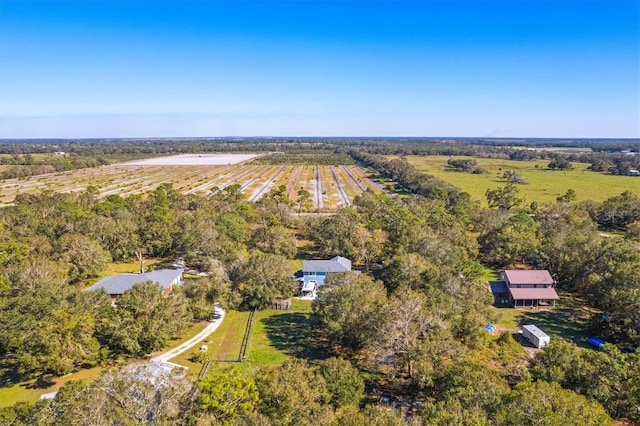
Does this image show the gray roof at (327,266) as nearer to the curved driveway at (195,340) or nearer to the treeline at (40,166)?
the curved driveway at (195,340)

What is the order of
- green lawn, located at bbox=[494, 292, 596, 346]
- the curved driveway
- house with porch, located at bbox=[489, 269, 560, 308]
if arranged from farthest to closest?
house with porch, located at bbox=[489, 269, 560, 308], green lawn, located at bbox=[494, 292, 596, 346], the curved driveway

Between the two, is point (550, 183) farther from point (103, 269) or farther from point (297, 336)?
point (103, 269)

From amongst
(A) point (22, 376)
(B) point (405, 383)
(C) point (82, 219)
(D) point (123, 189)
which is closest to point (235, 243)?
(C) point (82, 219)

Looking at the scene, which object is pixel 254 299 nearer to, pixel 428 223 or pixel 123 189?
pixel 428 223

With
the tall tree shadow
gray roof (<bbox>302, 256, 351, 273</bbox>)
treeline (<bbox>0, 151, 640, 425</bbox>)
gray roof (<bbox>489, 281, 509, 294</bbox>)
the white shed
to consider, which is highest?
treeline (<bbox>0, 151, 640, 425</bbox>)

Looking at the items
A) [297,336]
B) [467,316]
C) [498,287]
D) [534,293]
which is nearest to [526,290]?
[534,293]

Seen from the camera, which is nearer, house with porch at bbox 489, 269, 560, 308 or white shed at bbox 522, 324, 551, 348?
white shed at bbox 522, 324, 551, 348

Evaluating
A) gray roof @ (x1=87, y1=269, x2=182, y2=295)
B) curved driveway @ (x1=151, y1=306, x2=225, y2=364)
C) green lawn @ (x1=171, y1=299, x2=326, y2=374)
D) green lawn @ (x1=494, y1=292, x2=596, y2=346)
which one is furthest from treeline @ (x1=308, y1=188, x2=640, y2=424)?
gray roof @ (x1=87, y1=269, x2=182, y2=295)

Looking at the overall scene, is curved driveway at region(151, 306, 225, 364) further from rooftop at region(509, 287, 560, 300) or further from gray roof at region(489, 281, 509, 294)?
rooftop at region(509, 287, 560, 300)
